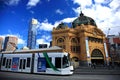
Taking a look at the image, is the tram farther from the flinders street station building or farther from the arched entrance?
the arched entrance

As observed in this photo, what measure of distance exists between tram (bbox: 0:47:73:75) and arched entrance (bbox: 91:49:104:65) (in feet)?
106

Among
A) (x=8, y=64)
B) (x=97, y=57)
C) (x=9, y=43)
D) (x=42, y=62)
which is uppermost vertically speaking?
(x=9, y=43)

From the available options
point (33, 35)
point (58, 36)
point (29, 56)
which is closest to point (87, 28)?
point (58, 36)

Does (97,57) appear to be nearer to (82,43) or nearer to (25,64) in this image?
(82,43)

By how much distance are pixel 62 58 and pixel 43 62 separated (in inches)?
103

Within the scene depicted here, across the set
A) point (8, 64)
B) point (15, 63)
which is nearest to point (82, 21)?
point (8, 64)

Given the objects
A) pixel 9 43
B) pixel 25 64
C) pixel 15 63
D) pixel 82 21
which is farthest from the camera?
pixel 82 21

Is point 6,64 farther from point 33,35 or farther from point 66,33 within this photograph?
point 33,35

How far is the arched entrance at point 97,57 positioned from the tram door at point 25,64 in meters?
32.3

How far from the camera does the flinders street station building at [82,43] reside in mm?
46312

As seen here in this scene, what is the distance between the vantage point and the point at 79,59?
46750mm

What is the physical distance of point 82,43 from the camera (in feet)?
155

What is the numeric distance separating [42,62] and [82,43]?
102 ft

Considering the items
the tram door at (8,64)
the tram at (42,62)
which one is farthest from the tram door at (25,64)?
the tram door at (8,64)
